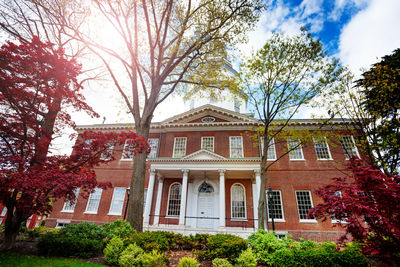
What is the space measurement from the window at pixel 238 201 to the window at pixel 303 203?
4.11m

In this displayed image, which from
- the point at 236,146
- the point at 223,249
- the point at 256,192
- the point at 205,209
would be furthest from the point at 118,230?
the point at 236,146

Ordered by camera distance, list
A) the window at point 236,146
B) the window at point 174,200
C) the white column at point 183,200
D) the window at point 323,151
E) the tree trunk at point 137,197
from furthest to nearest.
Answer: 1. the window at point 236,146
2. the window at point 323,151
3. the window at point 174,200
4. the white column at point 183,200
5. the tree trunk at point 137,197

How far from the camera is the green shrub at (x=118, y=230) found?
6996mm

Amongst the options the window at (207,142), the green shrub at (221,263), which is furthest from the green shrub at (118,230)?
the window at (207,142)

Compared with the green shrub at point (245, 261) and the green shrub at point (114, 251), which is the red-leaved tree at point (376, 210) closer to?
the green shrub at point (245, 261)

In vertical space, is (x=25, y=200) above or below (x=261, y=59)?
below

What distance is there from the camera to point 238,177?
50.2 ft

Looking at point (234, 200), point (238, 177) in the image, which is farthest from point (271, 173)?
point (234, 200)

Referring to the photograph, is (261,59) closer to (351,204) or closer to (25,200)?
(351,204)

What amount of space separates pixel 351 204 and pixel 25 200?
9.02 metres

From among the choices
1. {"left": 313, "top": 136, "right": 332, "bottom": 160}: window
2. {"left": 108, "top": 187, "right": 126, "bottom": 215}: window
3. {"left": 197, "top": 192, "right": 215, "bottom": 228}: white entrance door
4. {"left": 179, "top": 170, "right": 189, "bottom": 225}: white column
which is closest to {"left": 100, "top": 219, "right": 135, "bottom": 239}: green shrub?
{"left": 179, "top": 170, "right": 189, "bottom": 225}: white column

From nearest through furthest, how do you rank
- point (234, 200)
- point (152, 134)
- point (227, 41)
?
1. point (227, 41)
2. point (234, 200)
3. point (152, 134)

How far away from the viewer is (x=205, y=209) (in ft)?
49.5

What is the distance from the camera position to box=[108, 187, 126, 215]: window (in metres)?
15.7
